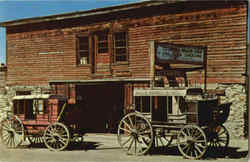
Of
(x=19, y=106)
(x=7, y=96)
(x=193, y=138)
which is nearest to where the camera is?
(x=193, y=138)

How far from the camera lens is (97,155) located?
36.0 ft

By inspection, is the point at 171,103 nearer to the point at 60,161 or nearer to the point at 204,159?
the point at 204,159

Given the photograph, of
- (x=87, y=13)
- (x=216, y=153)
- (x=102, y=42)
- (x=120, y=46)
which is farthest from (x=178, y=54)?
(x=87, y=13)

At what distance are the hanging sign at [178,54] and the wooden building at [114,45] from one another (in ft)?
2.21

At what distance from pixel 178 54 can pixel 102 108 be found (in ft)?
32.9

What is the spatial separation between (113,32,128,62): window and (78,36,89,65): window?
2.03 metres

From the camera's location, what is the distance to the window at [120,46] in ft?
59.6

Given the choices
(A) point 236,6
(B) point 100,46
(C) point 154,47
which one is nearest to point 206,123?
(C) point 154,47

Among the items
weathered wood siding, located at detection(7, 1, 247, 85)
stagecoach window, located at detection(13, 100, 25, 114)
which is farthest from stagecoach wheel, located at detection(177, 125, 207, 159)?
stagecoach window, located at detection(13, 100, 25, 114)

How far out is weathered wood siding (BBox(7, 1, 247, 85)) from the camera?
14930 millimetres

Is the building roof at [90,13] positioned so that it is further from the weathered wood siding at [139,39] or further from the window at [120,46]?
the window at [120,46]

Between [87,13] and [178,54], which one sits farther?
[87,13]

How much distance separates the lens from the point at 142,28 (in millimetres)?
17453

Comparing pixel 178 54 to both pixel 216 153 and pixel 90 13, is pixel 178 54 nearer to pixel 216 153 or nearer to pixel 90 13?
pixel 216 153
